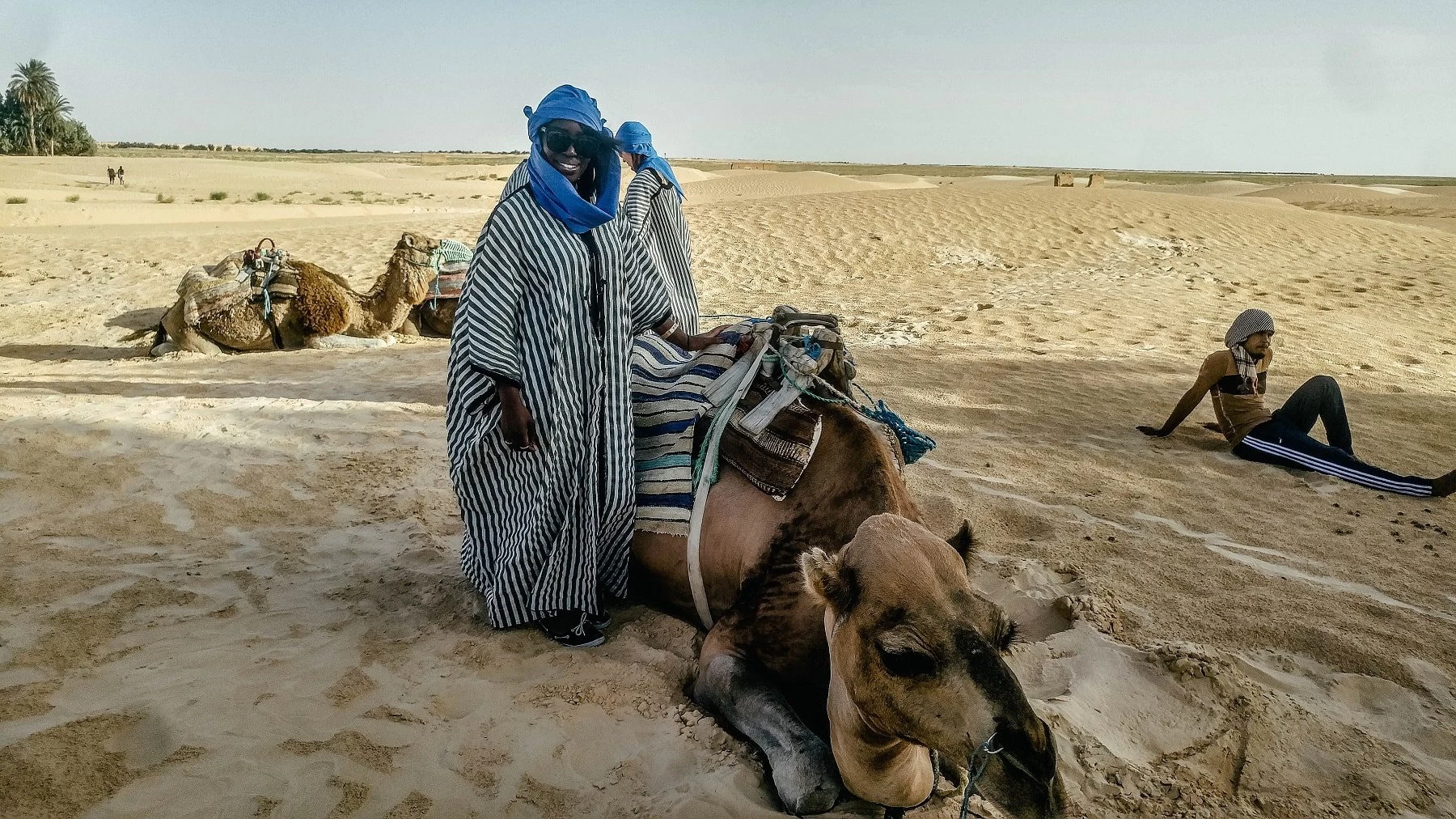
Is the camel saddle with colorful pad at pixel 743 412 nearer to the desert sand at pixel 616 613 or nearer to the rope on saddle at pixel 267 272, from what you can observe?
the desert sand at pixel 616 613

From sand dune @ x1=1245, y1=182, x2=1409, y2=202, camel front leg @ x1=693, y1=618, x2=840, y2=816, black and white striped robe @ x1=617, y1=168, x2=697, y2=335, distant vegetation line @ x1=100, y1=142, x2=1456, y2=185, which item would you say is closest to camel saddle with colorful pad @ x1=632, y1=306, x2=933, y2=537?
camel front leg @ x1=693, y1=618, x2=840, y2=816

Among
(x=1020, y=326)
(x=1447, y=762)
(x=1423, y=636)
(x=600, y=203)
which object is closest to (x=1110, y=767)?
(x=1447, y=762)

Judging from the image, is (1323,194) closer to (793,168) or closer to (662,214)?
(662,214)

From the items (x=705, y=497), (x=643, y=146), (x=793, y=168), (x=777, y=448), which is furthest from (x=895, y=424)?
(x=793, y=168)

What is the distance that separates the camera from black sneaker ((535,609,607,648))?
2.98 metres

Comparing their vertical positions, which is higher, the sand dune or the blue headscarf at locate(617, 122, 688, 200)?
the sand dune

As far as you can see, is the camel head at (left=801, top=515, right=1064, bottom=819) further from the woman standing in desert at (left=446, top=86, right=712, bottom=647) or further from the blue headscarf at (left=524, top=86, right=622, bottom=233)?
the blue headscarf at (left=524, top=86, right=622, bottom=233)

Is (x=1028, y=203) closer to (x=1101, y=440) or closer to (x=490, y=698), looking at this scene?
→ (x=1101, y=440)

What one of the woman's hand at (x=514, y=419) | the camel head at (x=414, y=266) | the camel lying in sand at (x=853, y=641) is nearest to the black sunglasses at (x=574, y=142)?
the woman's hand at (x=514, y=419)

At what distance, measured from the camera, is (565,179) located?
2859 mm

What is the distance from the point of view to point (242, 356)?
26.8 feet

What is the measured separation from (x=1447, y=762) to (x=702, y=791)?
7.27 feet

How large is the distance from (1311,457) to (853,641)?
4.71 meters

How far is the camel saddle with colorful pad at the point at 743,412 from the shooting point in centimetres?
269
